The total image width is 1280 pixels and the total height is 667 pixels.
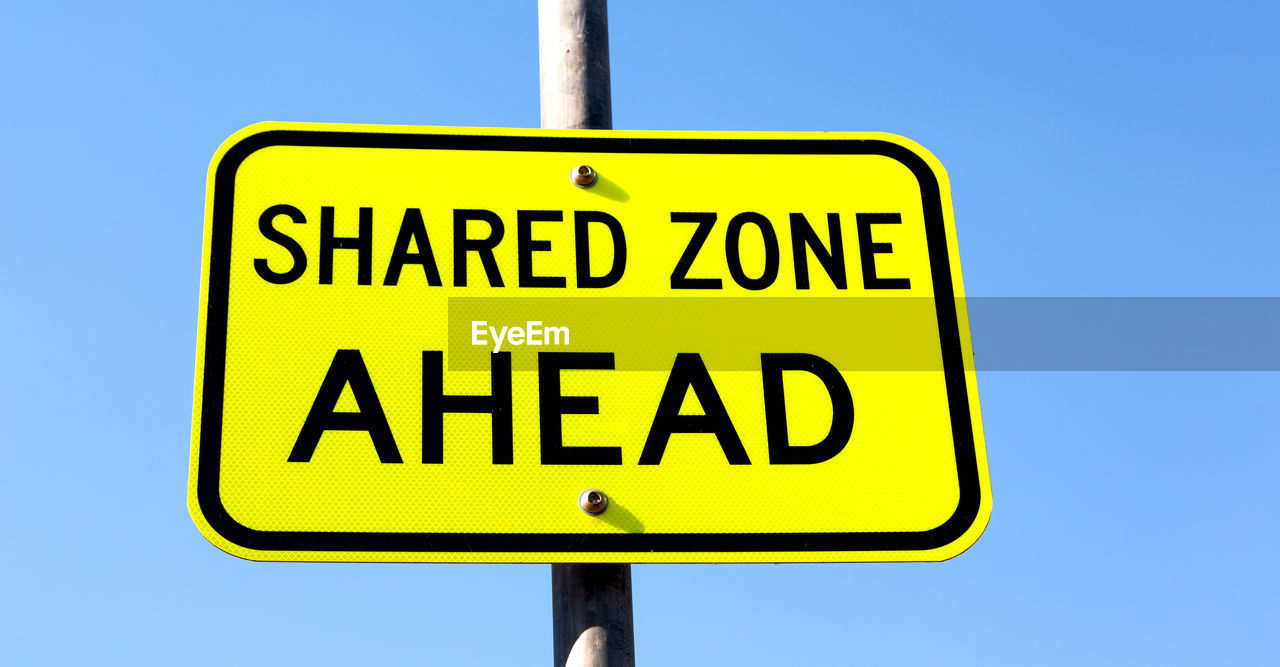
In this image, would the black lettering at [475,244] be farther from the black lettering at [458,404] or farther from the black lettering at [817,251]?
the black lettering at [817,251]

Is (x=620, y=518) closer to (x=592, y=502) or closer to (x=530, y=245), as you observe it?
(x=592, y=502)

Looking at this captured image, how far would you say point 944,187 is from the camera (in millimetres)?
2482

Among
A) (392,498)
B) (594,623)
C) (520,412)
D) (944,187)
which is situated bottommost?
(594,623)

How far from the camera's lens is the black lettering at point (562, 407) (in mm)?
2121

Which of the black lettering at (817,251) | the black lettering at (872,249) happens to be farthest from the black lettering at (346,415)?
the black lettering at (872,249)

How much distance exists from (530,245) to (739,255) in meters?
0.38

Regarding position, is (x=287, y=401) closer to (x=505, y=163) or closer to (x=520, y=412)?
(x=520, y=412)

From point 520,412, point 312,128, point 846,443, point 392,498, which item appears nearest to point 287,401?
point 392,498

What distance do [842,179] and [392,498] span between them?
1038 mm

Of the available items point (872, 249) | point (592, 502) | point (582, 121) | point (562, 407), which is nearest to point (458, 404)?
point (562, 407)

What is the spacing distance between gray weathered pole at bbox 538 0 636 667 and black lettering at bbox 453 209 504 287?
0.96 feet

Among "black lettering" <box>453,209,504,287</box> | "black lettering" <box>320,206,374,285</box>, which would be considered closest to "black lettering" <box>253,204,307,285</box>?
"black lettering" <box>320,206,374,285</box>

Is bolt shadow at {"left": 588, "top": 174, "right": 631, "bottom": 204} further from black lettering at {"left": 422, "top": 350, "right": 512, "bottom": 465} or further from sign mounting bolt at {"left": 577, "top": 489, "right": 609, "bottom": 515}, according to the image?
sign mounting bolt at {"left": 577, "top": 489, "right": 609, "bottom": 515}

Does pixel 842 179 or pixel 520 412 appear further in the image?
pixel 842 179
